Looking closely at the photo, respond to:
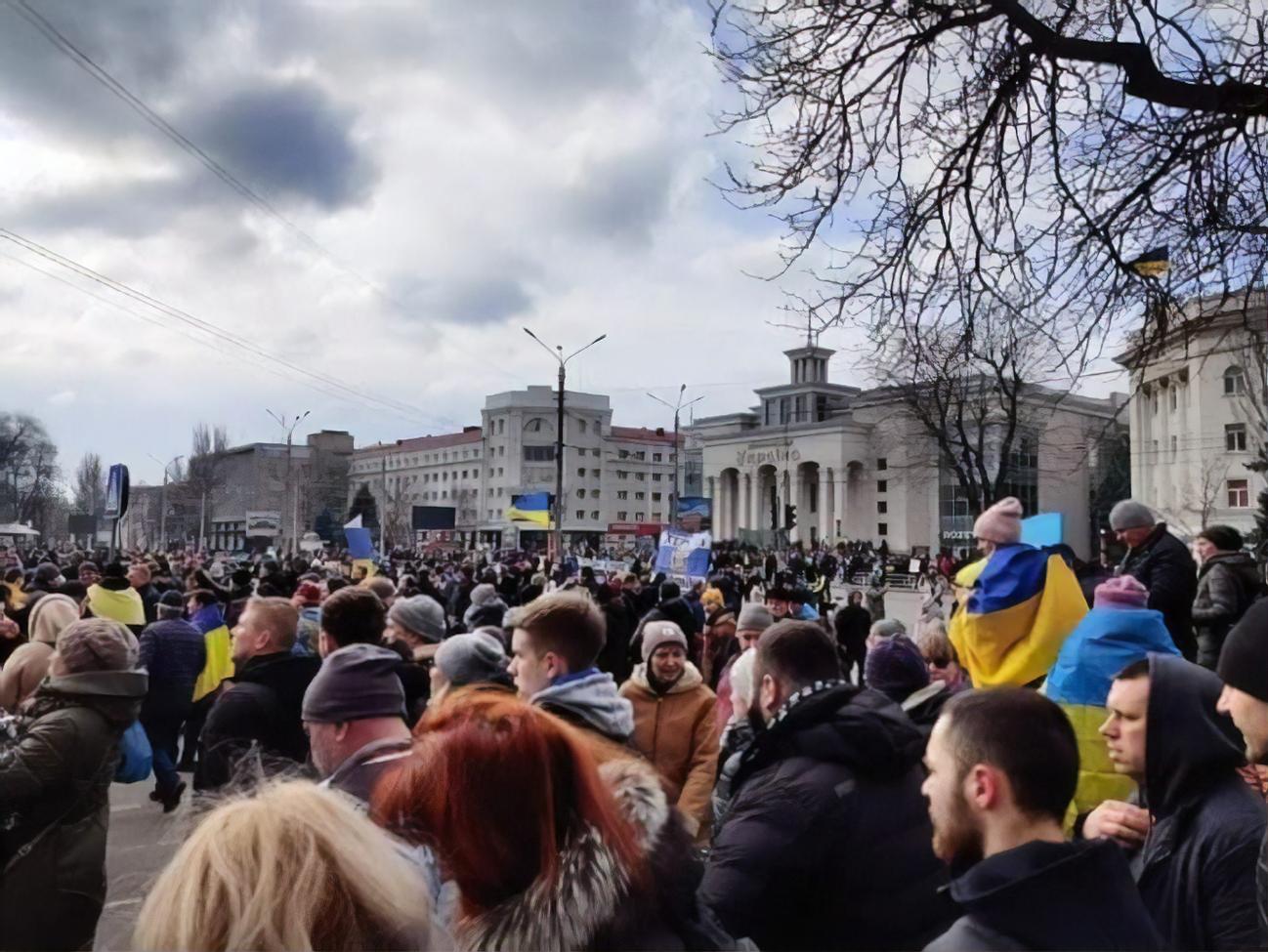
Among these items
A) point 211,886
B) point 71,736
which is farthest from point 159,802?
point 211,886

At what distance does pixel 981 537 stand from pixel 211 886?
3.78 m

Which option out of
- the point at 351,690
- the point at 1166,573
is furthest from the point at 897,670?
the point at 1166,573

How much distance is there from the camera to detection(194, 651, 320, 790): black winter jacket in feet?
12.9

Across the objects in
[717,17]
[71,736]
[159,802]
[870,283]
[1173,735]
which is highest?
→ [717,17]

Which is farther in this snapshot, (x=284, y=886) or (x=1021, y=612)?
(x=1021, y=612)

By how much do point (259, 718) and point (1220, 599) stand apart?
6047 millimetres

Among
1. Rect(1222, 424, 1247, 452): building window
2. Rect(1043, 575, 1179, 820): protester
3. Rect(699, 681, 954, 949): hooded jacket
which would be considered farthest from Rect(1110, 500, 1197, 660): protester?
Rect(1222, 424, 1247, 452): building window

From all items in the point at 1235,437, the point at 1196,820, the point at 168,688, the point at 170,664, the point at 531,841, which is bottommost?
the point at 168,688

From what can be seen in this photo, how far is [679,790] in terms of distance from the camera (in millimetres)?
4828

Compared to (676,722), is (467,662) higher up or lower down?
higher up

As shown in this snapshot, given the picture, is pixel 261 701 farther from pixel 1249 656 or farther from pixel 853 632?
pixel 853 632

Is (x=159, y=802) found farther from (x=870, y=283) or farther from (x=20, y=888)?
(x=870, y=283)

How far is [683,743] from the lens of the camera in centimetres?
480

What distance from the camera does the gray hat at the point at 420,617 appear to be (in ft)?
18.2
